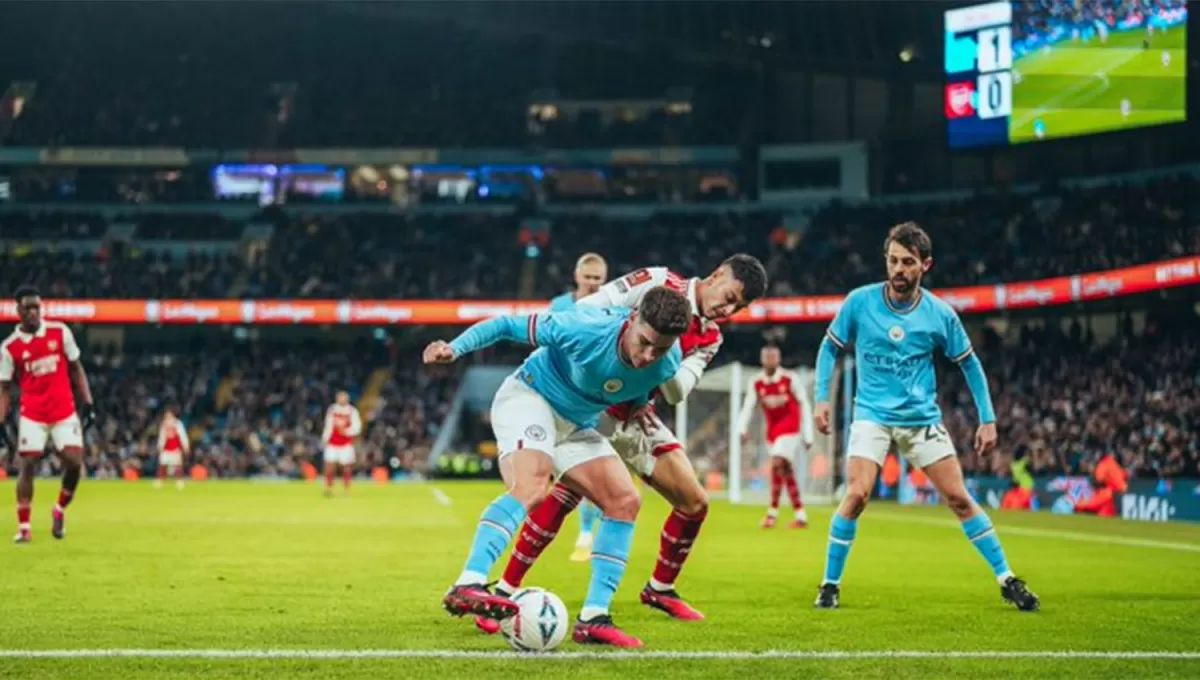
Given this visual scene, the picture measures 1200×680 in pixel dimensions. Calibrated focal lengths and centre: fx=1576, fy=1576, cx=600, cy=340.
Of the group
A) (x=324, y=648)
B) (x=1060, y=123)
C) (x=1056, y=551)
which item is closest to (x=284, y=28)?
(x=1060, y=123)

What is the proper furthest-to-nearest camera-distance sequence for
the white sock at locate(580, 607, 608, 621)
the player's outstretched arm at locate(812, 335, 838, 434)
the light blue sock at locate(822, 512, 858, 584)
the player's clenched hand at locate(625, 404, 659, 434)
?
the player's outstretched arm at locate(812, 335, 838, 434), the light blue sock at locate(822, 512, 858, 584), the player's clenched hand at locate(625, 404, 659, 434), the white sock at locate(580, 607, 608, 621)

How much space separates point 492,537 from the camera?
7945 mm

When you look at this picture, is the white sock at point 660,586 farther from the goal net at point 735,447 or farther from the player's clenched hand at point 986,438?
the goal net at point 735,447

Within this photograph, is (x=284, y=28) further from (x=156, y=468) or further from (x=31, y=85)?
(x=156, y=468)

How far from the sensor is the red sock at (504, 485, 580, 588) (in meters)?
9.27

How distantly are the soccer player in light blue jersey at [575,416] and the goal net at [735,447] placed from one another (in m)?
22.6

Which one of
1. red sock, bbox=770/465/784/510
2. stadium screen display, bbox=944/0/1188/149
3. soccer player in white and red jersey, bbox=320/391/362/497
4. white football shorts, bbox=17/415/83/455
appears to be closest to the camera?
white football shorts, bbox=17/415/83/455

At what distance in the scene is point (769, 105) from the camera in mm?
64375

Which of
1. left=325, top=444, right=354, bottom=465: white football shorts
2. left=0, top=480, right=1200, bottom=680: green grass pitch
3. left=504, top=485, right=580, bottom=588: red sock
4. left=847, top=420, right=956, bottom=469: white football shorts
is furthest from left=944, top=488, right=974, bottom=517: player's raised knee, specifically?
left=325, top=444, right=354, bottom=465: white football shorts

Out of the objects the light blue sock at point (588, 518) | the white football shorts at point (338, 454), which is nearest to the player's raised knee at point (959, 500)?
the light blue sock at point (588, 518)

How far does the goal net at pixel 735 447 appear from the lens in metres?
34.2

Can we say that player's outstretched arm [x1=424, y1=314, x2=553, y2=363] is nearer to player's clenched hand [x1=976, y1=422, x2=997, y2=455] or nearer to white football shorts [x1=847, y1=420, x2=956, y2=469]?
white football shorts [x1=847, y1=420, x2=956, y2=469]

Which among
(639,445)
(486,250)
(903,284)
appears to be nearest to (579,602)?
(639,445)

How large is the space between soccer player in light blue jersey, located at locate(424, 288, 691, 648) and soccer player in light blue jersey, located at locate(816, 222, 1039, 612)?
2382mm
